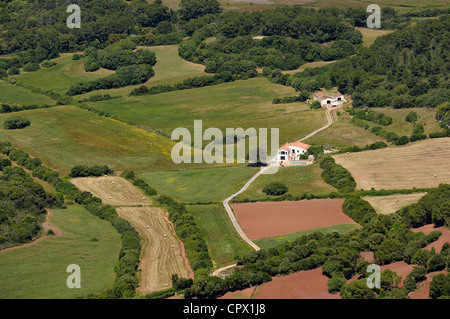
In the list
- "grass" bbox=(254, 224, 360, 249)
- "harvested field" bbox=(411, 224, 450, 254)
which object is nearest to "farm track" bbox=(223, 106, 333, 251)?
"grass" bbox=(254, 224, 360, 249)

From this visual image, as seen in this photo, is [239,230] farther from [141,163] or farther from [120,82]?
[120,82]

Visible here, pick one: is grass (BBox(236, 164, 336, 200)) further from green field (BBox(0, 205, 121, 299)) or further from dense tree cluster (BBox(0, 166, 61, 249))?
dense tree cluster (BBox(0, 166, 61, 249))

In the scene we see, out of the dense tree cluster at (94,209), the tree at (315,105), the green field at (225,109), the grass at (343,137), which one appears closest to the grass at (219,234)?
the dense tree cluster at (94,209)

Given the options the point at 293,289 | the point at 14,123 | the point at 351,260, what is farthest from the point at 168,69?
the point at 293,289

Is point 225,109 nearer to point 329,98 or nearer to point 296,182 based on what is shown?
point 329,98

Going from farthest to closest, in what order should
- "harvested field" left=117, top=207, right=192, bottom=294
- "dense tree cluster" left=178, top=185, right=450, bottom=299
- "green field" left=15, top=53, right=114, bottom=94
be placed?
"green field" left=15, top=53, right=114, bottom=94, "harvested field" left=117, top=207, right=192, bottom=294, "dense tree cluster" left=178, top=185, right=450, bottom=299

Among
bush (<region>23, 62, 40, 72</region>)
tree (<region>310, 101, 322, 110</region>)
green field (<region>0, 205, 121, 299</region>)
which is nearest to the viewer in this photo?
green field (<region>0, 205, 121, 299</region>)

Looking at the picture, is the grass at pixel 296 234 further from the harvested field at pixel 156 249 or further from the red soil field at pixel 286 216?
the harvested field at pixel 156 249
